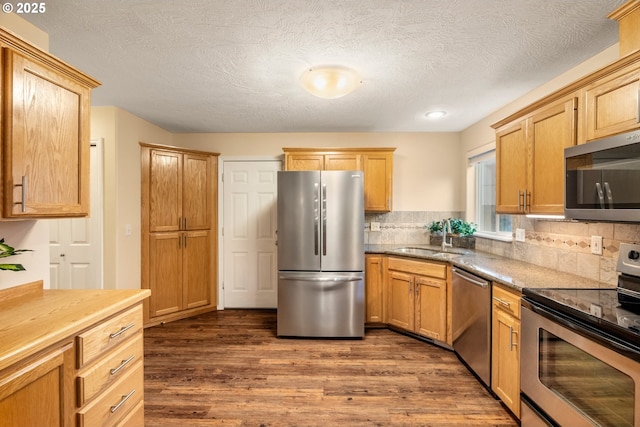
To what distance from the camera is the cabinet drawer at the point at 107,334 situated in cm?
125

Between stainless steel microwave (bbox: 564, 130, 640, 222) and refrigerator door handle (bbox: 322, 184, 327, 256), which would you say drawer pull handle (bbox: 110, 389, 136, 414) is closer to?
refrigerator door handle (bbox: 322, 184, 327, 256)

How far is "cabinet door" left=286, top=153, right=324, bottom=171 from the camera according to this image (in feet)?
12.1

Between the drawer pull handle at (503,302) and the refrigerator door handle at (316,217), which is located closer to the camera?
the drawer pull handle at (503,302)

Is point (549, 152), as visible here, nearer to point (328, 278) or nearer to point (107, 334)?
point (328, 278)

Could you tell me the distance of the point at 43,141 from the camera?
146cm

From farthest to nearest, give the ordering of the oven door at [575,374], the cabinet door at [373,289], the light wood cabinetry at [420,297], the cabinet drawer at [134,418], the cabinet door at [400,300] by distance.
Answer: the cabinet door at [373,289], the cabinet door at [400,300], the light wood cabinetry at [420,297], the cabinet drawer at [134,418], the oven door at [575,374]

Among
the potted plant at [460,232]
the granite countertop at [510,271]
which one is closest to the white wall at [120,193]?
the granite countertop at [510,271]

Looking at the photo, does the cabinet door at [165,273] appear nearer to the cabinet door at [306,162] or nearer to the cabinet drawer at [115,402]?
the cabinet door at [306,162]

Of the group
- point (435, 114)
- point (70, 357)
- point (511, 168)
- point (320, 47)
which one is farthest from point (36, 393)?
point (435, 114)

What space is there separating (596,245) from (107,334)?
2.86 meters

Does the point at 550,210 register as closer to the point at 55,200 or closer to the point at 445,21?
the point at 445,21

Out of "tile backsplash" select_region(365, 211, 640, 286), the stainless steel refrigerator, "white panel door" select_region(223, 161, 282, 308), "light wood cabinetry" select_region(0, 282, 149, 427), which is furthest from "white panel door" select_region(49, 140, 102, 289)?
"tile backsplash" select_region(365, 211, 640, 286)

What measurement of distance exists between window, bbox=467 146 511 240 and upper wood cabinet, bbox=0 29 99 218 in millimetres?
3527

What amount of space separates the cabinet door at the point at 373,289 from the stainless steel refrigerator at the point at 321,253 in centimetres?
30
